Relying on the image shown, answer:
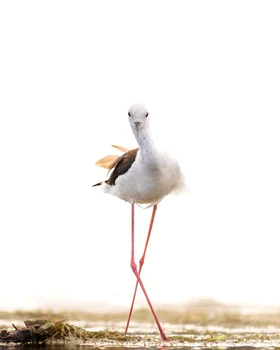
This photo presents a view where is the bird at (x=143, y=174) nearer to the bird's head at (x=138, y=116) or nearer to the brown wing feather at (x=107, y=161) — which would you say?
the bird's head at (x=138, y=116)

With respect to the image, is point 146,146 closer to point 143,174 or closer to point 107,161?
point 143,174

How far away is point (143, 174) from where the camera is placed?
10.6 meters

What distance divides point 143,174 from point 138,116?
2.59ft

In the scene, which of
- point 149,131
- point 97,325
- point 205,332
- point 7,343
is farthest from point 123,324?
point 149,131

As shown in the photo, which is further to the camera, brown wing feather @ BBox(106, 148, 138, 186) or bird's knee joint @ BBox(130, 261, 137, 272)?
bird's knee joint @ BBox(130, 261, 137, 272)

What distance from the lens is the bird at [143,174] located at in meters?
10.4

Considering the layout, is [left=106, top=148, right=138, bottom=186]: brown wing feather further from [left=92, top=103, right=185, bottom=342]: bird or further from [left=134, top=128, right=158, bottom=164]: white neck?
[left=134, top=128, right=158, bottom=164]: white neck

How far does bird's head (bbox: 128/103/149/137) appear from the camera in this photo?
10.2 meters

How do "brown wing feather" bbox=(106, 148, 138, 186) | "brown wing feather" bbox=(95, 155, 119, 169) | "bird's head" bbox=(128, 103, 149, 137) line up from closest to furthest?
"bird's head" bbox=(128, 103, 149, 137) → "brown wing feather" bbox=(106, 148, 138, 186) → "brown wing feather" bbox=(95, 155, 119, 169)

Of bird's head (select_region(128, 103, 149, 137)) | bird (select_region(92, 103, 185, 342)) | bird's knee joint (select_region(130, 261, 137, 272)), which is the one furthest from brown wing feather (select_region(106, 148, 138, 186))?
bird's knee joint (select_region(130, 261, 137, 272))

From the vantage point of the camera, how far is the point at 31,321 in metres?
10.6

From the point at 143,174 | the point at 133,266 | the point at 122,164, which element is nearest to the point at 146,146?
the point at 143,174

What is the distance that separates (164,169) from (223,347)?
2297mm

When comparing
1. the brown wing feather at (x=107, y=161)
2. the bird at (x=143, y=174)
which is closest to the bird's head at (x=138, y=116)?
the bird at (x=143, y=174)
